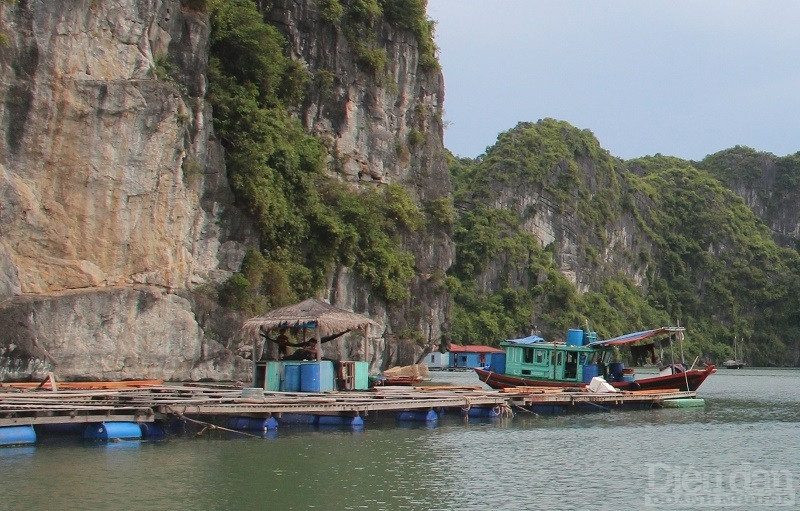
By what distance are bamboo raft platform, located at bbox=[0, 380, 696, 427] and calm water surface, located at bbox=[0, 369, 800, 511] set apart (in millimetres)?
573

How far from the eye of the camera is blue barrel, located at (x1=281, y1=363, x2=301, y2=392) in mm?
23188

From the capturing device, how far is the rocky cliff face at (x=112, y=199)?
26.3m

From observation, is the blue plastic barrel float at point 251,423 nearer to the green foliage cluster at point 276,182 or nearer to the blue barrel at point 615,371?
the green foliage cluster at point 276,182

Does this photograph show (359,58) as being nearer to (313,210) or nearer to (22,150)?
(313,210)

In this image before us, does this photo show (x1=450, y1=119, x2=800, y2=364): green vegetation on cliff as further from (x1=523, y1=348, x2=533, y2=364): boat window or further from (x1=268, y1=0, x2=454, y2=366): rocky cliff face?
(x1=523, y1=348, x2=533, y2=364): boat window

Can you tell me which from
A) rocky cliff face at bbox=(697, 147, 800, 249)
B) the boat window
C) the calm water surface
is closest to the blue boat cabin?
the boat window

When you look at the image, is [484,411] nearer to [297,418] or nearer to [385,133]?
[297,418]

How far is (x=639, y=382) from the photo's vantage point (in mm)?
33375

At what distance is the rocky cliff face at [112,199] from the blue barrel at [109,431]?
20.7 ft

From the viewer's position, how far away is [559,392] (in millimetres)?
27828

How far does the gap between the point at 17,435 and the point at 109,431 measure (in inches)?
68.4

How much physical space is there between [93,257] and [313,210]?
10838mm

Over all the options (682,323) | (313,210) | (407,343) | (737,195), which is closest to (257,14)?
(313,210)

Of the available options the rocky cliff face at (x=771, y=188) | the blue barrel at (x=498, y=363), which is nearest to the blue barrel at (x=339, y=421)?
the blue barrel at (x=498, y=363)
